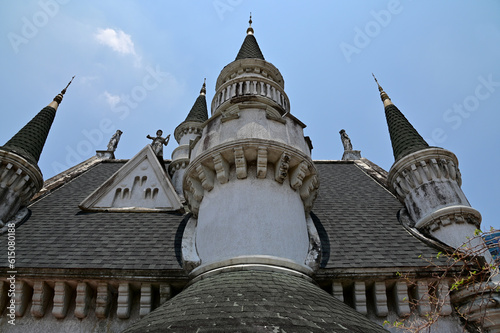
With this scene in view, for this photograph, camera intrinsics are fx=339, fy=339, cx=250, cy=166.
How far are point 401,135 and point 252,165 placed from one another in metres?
6.82

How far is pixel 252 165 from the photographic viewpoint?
8.63m

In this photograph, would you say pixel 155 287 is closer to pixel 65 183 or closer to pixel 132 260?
pixel 132 260

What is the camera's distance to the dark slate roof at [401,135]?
11.4m

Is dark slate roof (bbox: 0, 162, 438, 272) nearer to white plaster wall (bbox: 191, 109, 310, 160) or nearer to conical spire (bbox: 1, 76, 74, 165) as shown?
conical spire (bbox: 1, 76, 74, 165)

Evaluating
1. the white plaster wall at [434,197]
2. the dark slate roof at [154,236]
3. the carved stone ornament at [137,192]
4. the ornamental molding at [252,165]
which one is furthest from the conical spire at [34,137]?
the white plaster wall at [434,197]

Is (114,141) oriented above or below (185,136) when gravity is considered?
above

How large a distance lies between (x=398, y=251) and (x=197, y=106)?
19203 mm

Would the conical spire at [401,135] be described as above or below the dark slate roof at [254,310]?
above

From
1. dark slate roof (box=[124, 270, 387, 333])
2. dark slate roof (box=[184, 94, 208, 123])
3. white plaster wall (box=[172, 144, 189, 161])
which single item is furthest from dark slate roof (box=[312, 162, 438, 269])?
dark slate roof (box=[184, 94, 208, 123])

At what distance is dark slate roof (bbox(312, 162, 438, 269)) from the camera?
26.3ft

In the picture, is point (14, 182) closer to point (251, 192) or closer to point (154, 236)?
point (154, 236)

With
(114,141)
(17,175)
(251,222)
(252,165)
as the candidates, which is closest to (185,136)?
(114,141)

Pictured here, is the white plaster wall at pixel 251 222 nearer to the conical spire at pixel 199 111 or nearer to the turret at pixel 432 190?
the turret at pixel 432 190

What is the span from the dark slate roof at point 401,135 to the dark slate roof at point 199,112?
12418 millimetres
